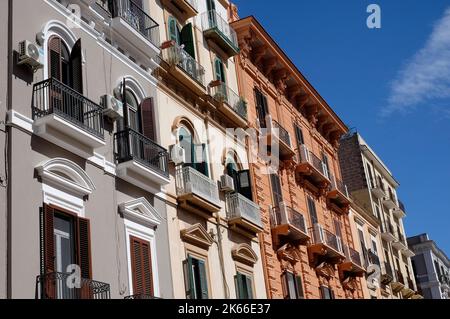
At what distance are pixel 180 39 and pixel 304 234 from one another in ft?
25.3

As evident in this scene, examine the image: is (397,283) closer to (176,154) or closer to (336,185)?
(336,185)

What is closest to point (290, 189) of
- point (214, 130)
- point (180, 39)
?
point (214, 130)

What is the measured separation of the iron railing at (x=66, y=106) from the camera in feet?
43.3

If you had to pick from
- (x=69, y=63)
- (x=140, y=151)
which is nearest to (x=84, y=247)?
(x=140, y=151)

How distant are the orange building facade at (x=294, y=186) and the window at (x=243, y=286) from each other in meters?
1.21

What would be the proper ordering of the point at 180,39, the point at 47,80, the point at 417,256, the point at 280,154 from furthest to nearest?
1. the point at 417,256
2. the point at 280,154
3. the point at 180,39
4. the point at 47,80

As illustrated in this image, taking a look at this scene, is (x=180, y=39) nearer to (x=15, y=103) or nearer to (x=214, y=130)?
(x=214, y=130)

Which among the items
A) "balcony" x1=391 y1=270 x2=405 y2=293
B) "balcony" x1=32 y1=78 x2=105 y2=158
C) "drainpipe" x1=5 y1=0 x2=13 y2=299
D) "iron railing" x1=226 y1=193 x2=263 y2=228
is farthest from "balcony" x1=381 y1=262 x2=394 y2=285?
"drainpipe" x1=5 y1=0 x2=13 y2=299

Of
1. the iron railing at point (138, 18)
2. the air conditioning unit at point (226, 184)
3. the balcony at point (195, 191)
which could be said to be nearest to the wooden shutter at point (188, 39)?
the iron railing at point (138, 18)

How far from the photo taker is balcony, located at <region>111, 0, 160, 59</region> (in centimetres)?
1652

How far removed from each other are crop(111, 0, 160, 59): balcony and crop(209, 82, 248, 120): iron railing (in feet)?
9.19

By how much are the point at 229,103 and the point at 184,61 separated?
2.70m

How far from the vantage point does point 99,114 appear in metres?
14.7

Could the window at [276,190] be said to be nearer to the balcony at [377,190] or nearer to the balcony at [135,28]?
the balcony at [135,28]
